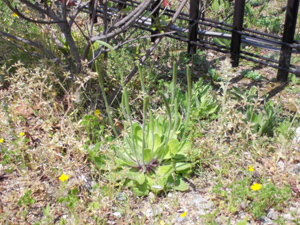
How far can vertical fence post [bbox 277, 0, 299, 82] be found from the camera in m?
3.00

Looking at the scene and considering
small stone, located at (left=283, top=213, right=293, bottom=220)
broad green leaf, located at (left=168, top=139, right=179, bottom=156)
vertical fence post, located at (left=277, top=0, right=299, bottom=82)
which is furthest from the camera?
vertical fence post, located at (left=277, top=0, right=299, bottom=82)

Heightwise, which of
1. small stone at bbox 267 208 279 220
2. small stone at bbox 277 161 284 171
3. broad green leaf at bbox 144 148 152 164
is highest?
broad green leaf at bbox 144 148 152 164

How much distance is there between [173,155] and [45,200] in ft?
2.86

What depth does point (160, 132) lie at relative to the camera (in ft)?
8.18

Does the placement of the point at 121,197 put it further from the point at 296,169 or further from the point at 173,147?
the point at 296,169

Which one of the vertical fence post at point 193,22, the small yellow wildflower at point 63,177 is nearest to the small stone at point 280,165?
the small yellow wildflower at point 63,177

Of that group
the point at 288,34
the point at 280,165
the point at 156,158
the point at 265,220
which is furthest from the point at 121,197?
the point at 288,34

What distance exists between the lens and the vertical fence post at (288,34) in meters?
3.00

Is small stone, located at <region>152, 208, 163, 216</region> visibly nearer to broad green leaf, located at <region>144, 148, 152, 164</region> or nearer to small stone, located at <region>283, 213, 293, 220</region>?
broad green leaf, located at <region>144, 148, 152, 164</region>

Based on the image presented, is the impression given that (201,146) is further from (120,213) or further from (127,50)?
(127,50)

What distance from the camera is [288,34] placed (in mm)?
3092

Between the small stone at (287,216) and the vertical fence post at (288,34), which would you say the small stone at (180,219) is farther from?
A: the vertical fence post at (288,34)

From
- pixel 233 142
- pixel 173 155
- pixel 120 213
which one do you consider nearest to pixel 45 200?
pixel 120 213

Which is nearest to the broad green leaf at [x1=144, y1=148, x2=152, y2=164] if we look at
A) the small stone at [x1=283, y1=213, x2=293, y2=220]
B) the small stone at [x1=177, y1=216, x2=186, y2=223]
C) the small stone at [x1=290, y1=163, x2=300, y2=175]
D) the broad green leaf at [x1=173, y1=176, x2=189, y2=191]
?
the broad green leaf at [x1=173, y1=176, x2=189, y2=191]
